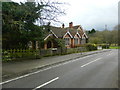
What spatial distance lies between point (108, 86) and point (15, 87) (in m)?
4.23

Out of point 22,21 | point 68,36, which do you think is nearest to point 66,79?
point 22,21

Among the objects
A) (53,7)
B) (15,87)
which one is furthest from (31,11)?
(15,87)

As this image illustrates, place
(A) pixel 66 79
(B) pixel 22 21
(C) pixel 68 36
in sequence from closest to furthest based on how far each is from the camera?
(A) pixel 66 79 → (B) pixel 22 21 → (C) pixel 68 36

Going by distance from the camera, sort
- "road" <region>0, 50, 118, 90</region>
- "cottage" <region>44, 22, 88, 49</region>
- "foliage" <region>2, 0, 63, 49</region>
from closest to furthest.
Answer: "road" <region>0, 50, 118, 90</region>, "foliage" <region>2, 0, 63, 49</region>, "cottage" <region>44, 22, 88, 49</region>

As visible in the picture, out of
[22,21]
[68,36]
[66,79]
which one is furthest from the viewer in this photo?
[68,36]

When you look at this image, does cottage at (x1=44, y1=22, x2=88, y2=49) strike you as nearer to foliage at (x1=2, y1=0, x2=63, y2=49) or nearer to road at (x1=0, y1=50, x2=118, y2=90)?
foliage at (x1=2, y1=0, x2=63, y2=49)

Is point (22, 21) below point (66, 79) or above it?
above

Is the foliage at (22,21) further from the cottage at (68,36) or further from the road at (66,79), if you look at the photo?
the cottage at (68,36)


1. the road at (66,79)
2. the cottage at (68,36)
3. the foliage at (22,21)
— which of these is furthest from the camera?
the cottage at (68,36)

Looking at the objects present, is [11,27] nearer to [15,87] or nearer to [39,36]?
[39,36]

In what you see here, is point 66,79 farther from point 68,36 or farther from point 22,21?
point 68,36

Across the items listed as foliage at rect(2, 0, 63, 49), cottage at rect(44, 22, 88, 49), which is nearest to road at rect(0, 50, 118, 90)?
foliage at rect(2, 0, 63, 49)

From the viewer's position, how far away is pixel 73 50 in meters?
25.7

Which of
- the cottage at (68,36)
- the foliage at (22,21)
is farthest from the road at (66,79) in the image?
the cottage at (68,36)
